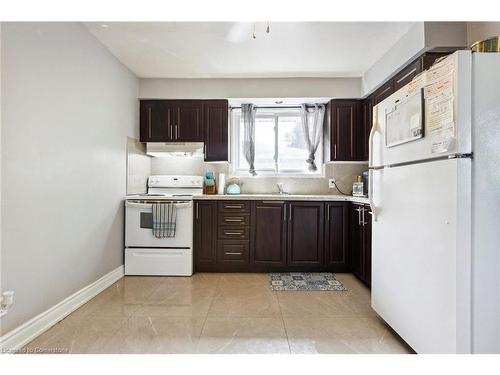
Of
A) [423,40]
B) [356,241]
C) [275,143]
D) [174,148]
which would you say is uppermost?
[423,40]

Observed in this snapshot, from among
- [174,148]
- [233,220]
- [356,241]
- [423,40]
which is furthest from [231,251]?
[423,40]

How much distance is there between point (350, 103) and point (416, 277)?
2.64 metres

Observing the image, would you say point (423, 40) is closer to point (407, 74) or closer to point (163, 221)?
point (407, 74)

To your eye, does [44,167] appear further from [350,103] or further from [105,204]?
[350,103]

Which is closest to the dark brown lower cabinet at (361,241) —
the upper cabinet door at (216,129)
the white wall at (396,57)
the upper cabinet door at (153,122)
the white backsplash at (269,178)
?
the white backsplash at (269,178)

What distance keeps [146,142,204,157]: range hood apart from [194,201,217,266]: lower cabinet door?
789 millimetres

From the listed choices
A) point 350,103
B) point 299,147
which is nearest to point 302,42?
point 350,103

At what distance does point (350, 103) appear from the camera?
358 centimetres

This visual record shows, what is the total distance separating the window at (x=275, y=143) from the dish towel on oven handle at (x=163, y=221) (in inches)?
49.1

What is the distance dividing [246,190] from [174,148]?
1159mm

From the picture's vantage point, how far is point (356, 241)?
3100 mm

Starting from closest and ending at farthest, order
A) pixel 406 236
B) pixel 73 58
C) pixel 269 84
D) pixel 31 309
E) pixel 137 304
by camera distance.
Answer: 1. pixel 406 236
2. pixel 31 309
3. pixel 73 58
4. pixel 137 304
5. pixel 269 84

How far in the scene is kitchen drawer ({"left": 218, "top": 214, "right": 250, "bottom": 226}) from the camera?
132 inches

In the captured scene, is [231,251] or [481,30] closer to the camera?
[481,30]
